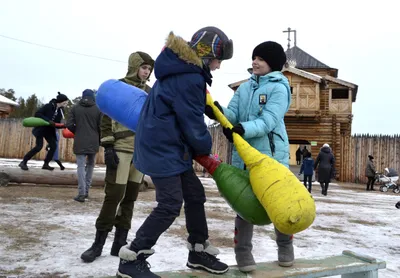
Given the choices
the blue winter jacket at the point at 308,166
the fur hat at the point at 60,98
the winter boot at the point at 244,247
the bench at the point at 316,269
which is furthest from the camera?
the blue winter jacket at the point at 308,166

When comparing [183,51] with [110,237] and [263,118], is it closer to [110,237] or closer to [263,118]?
[263,118]

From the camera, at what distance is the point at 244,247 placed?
2566 millimetres

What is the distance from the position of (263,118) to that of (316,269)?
107 centimetres

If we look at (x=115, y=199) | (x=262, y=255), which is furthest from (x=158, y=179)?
(x=262, y=255)

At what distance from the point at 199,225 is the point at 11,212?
366 cm

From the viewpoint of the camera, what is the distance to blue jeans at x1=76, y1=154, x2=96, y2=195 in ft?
20.2

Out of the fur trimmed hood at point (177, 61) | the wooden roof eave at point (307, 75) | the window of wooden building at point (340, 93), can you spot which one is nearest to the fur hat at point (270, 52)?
the fur trimmed hood at point (177, 61)

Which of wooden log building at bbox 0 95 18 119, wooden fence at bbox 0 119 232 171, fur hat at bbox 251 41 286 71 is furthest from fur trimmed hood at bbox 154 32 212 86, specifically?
wooden log building at bbox 0 95 18 119

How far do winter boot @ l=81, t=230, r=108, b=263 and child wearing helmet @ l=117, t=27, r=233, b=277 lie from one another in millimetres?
1019

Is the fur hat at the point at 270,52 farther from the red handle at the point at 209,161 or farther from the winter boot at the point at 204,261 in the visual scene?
the winter boot at the point at 204,261

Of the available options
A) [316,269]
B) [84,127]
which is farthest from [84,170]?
[316,269]

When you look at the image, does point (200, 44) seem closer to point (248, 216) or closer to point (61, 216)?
point (248, 216)

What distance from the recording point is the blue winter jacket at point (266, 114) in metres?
2.55

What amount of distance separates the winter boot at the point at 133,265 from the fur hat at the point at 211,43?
130 cm
